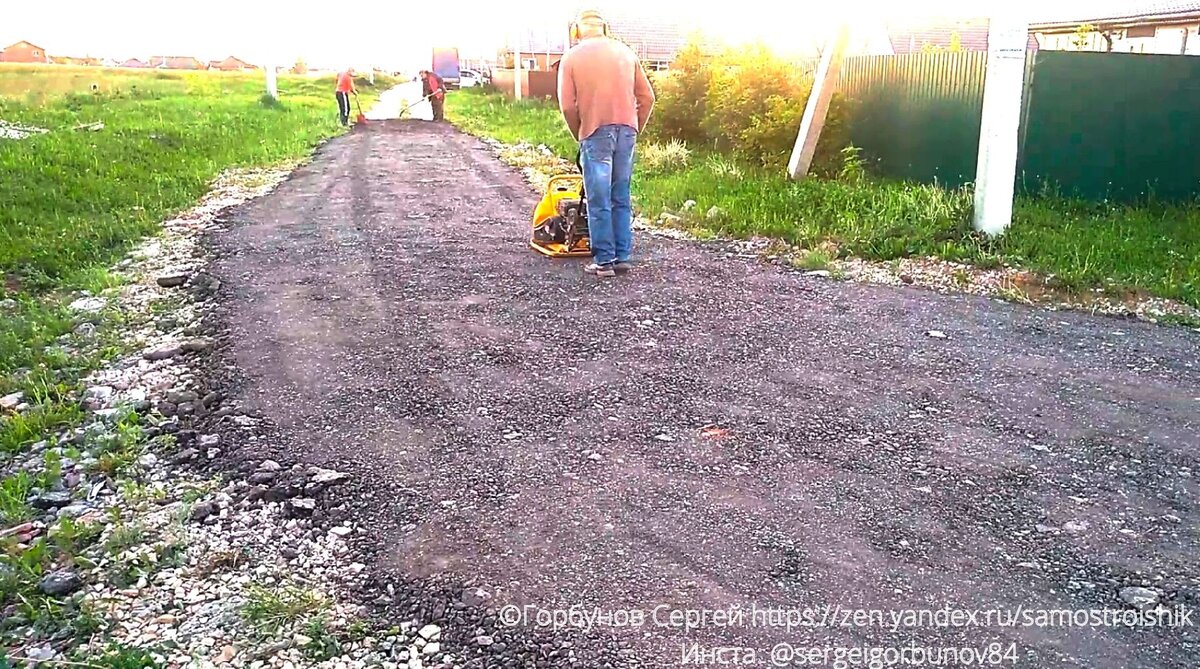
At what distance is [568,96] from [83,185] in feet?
21.1

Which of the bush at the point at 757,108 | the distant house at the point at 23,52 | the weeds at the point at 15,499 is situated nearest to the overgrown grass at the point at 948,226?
the bush at the point at 757,108

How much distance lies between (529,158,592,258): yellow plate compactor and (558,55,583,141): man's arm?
2.18ft

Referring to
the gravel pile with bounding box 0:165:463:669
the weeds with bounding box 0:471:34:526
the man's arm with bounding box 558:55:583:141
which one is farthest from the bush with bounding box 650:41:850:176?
the weeds with bounding box 0:471:34:526

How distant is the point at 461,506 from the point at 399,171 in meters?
10.7

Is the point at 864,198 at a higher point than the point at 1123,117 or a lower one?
lower

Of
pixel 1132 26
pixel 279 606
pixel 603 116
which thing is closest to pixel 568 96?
pixel 603 116

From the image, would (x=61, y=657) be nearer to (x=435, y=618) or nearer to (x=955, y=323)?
(x=435, y=618)

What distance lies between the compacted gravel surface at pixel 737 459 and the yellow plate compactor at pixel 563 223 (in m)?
0.67

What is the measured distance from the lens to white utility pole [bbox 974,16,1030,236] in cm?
726

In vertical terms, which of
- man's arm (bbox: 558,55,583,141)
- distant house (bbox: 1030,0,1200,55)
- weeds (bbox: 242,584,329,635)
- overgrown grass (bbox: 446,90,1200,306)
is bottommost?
weeds (bbox: 242,584,329,635)

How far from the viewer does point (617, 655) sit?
100 inches

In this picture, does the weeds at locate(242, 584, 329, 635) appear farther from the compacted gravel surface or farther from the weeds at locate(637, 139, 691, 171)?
the weeds at locate(637, 139, 691, 171)

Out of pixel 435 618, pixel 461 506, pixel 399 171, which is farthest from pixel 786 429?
pixel 399 171

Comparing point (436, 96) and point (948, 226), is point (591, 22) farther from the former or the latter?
point (436, 96)
